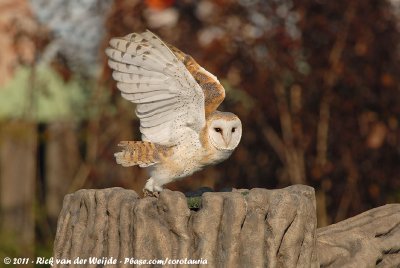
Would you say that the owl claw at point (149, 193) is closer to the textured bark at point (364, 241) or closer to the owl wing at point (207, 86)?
the owl wing at point (207, 86)

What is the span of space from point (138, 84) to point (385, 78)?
3.29 m

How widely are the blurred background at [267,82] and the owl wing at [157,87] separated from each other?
102 inches

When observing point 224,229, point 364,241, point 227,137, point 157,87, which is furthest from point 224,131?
point 364,241

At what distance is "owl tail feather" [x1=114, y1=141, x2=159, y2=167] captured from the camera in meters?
4.11

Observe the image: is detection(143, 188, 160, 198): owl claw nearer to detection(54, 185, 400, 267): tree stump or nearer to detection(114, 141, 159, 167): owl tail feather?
detection(114, 141, 159, 167): owl tail feather

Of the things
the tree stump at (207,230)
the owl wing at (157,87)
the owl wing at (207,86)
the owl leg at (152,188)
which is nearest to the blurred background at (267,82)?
the owl wing at (207,86)

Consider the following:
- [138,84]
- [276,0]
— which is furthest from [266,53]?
[138,84]

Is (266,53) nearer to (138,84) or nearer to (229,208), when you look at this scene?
(138,84)

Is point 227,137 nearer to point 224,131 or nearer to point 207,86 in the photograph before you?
point 224,131

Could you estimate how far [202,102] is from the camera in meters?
4.08

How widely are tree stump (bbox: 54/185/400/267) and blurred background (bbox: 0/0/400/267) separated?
3.12 m

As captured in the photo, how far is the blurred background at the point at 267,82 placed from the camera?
6.86 metres

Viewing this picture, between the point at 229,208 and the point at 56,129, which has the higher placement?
the point at 229,208

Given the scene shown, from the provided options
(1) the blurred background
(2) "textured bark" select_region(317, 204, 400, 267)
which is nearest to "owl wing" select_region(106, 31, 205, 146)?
(2) "textured bark" select_region(317, 204, 400, 267)
